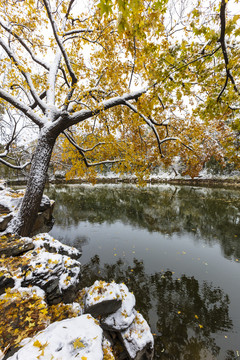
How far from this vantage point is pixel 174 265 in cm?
675

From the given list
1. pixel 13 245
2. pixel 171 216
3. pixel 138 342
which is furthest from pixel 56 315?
pixel 171 216

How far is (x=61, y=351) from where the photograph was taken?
1.83m

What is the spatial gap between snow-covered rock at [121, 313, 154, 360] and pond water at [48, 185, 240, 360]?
0.56 metres

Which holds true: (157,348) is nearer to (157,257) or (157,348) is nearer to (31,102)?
(157,257)

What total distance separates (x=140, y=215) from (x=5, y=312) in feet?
35.8

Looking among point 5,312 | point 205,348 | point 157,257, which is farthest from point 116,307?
point 157,257

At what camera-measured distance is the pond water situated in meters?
3.89

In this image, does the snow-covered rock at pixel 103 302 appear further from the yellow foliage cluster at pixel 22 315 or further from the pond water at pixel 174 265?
the pond water at pixel 174 265

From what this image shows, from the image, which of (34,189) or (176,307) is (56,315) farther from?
(176,307)

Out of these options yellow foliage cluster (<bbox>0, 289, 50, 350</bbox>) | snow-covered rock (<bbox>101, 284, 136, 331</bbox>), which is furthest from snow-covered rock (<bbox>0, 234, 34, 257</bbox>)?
snow-covered rock (<bbox>101, 284, 136, 331</bbox>)

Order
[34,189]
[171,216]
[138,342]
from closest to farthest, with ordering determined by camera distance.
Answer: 1. [138,342]
2. [34,189]
3. [171,216]

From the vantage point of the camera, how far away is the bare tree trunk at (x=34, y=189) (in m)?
4.89

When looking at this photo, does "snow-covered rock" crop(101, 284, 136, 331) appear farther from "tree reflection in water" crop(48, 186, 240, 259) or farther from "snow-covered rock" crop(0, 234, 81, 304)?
"tree reflection in water" crop(48, 186, 240, 259)

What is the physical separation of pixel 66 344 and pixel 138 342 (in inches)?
76.7
